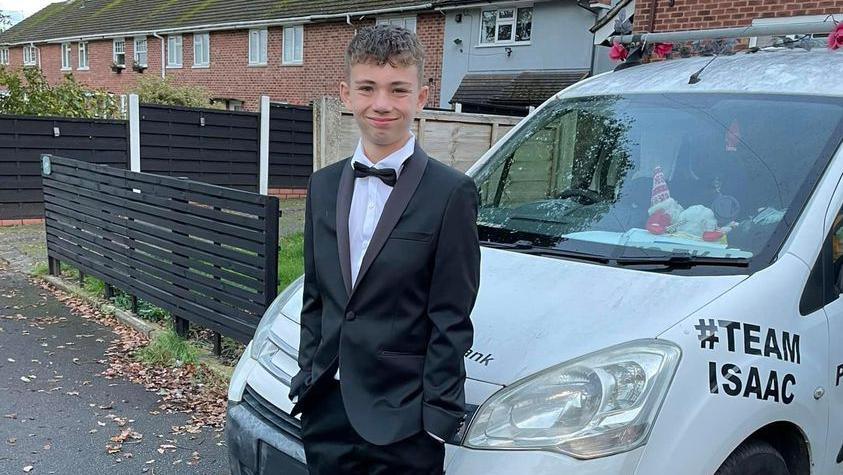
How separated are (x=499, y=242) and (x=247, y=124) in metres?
11.1

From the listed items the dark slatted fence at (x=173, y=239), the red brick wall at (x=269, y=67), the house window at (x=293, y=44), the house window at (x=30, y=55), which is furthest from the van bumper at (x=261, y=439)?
the house window at (x=30, y=55)

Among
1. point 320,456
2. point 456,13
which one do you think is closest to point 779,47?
point 320,456

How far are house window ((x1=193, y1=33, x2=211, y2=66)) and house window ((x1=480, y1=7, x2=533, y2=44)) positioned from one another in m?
12.5

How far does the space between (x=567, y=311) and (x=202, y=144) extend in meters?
11.5

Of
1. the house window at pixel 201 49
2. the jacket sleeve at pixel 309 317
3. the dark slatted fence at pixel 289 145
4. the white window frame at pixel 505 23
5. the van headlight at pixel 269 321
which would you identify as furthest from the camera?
the house window at pixel 201 49

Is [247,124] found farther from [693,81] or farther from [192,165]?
[693,81]

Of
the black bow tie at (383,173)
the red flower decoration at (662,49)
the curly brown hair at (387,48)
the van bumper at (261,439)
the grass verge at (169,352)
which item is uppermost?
the red flower decoration at (662,49)

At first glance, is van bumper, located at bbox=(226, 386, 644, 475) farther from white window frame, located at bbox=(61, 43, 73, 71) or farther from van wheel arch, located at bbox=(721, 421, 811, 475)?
white window frame, located at bbox=(61, 43, 73, 71)

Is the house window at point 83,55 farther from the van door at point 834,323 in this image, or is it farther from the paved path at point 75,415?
the van door at point 834,323

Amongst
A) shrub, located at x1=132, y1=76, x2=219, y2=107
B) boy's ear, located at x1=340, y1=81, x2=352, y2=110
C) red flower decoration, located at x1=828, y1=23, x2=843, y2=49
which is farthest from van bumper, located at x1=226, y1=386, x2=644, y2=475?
shrub, located at x1=132, y1=76, x2=219, y2=107

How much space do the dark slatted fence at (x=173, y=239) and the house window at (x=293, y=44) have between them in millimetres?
15852

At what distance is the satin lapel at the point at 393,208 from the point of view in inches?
71.1

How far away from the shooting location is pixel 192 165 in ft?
40.5

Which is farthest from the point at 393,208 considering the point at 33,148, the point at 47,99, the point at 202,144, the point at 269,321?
the point at 47,99
